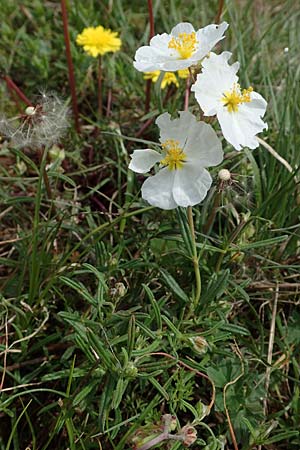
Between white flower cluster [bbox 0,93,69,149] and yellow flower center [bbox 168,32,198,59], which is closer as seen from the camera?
yellow flower center [bbox 168,32,198,59]

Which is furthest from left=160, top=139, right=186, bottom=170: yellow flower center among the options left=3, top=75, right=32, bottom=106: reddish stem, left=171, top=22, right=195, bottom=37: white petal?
left=3, top=75, right=32, bottom=106: reddish stem

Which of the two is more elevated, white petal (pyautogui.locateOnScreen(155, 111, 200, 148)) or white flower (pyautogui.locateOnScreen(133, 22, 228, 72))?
white flower (pyautogui.locateOnScreen(133, 22, 228, 72))

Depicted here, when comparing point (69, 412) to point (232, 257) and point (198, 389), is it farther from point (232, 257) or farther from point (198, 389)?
point (232, 257)

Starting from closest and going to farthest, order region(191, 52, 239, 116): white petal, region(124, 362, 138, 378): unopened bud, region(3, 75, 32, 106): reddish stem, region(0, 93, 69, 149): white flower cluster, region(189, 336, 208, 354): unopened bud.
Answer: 1. region(191, 52, 239, 116): white petal
2. region(124, 362, 138, 378): unopened bud
3. region(189, 336, 208, 354): unopened bud
4. region(0, 93, 69, 149): white flower cluster
5. region(3, 75, 32, 106): reddish stem

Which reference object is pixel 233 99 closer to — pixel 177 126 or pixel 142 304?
pixel 177 126

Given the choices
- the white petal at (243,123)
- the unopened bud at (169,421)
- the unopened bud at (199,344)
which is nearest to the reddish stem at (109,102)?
the white petal at (243,123)

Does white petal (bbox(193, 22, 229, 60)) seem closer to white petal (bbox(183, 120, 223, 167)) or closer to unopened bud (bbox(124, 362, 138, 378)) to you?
white petal (bbox(183, 120, 223, 167))

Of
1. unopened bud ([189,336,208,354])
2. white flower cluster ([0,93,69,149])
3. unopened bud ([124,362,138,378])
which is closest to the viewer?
unopened bud ([124,362,138,378])

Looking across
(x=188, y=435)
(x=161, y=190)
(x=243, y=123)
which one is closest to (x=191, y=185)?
(x=161, y=190)
